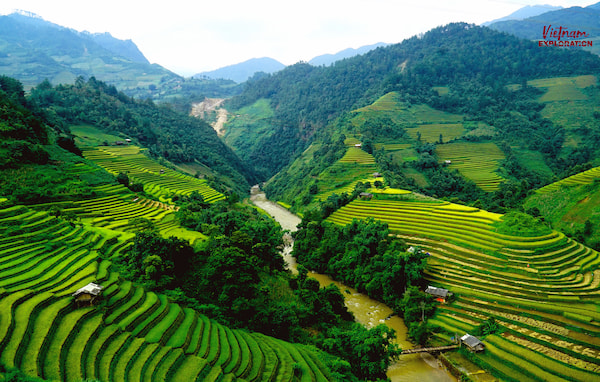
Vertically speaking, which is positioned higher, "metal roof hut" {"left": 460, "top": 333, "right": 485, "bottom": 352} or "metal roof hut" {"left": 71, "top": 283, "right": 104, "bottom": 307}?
"metal roof hut" {"left": 71, "top": 283, "right": 104, "bottom": 307}

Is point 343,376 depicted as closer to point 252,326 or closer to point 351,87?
point 252,326

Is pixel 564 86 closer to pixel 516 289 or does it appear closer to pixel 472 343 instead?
pixel 516 289

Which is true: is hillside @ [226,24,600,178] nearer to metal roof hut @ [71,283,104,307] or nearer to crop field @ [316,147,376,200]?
crop field @ [316,147,376,200]

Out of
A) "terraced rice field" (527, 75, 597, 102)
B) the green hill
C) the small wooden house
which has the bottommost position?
the green hill

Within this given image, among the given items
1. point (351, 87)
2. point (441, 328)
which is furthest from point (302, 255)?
point (351, 87)

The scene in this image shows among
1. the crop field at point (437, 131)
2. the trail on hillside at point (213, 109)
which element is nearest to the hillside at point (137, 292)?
the crop field at point (437, 131)

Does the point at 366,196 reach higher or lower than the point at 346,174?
lower

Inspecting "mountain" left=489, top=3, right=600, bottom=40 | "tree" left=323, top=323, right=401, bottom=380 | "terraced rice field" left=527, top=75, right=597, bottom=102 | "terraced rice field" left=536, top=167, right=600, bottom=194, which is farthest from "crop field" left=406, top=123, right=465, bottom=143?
"mountain" left=489, top=3, right=600, bottom=40

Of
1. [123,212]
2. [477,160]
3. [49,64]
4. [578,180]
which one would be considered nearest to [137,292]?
[123,212]
